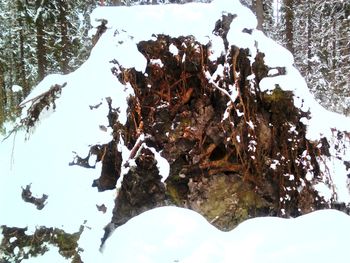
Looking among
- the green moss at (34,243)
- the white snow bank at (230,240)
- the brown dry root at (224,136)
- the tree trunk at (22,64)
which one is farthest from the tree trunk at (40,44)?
the white snow bank at (230,240)

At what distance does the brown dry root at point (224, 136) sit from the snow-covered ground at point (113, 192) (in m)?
0.20

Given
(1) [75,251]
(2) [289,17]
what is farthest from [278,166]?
(2) [289,17]

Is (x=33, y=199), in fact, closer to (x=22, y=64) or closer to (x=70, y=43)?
(x=70, y=43)

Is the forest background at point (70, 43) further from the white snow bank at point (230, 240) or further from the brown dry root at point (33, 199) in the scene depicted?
the white snow bank at point (230, 240)

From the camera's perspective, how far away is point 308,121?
5309 mm

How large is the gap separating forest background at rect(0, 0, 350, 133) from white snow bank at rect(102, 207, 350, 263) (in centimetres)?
960

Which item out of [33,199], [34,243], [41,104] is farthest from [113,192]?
[41,104]

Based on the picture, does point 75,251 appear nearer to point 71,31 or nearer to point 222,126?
point 222,126

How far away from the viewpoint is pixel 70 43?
16453 millimetres

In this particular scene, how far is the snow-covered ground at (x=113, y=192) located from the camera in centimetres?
313

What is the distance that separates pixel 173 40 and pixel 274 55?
144cm

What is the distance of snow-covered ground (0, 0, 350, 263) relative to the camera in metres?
3.13

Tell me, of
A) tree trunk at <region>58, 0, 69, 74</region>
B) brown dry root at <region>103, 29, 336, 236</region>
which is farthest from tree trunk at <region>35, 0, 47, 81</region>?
brown dry root at <region>103, 29, 336, 236</region>

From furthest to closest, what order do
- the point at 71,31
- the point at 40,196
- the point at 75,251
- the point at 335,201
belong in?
the point at 71,31 → the point at 335,201 → the point at 40,196 → the point at 75,251
